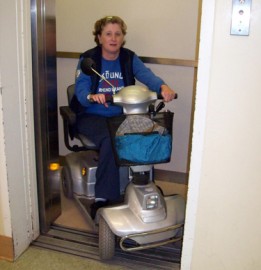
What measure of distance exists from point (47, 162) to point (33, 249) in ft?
1.47

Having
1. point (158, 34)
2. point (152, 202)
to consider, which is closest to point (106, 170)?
point (152, 202)

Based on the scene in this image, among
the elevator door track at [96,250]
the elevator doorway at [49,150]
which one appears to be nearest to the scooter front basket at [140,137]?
the elevator doorway at [49,150]

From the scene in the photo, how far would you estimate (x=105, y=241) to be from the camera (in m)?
1.61

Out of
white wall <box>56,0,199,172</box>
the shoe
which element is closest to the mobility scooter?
the shoe

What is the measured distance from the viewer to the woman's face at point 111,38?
197cm

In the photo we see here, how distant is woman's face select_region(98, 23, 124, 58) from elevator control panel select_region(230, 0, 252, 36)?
3.42 ft

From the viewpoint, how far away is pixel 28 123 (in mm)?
1606

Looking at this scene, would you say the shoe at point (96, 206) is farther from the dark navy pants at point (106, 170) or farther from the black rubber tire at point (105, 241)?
the black rubber tire at point (105, 241)

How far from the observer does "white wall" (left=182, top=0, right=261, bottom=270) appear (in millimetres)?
1055

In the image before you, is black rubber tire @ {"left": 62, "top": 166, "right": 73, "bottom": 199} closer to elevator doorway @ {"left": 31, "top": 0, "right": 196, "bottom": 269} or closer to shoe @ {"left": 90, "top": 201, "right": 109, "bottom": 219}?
→ elevator doorway @ {"left": 31, "top": 0, "right": 196, "bottom": 269}

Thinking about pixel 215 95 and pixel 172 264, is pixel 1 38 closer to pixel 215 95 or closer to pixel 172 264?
pixel 215 95

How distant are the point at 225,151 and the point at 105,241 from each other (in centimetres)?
79

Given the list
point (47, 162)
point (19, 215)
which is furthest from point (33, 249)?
point (47, 162)

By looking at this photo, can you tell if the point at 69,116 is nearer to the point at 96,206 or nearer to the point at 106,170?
the point at 106,170
